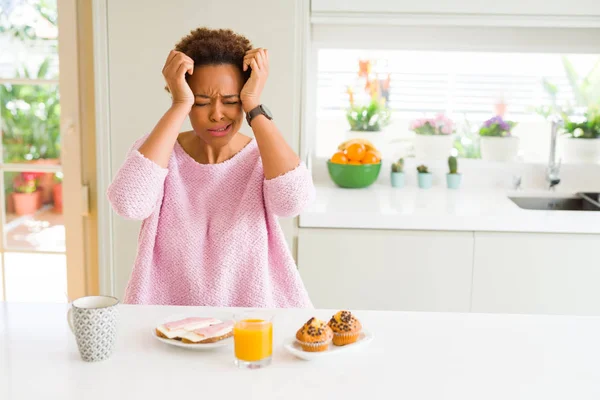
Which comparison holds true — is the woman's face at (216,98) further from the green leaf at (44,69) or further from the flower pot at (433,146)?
the flower pot at (433,146)

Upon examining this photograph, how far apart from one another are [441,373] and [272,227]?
645 mm

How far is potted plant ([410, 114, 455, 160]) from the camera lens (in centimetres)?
335

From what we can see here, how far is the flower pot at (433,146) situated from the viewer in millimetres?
3350

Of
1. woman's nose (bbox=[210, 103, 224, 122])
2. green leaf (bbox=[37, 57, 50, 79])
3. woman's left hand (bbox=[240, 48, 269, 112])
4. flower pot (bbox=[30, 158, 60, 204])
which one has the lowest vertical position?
flower pot (bbox=[30, 158, 60, 204])

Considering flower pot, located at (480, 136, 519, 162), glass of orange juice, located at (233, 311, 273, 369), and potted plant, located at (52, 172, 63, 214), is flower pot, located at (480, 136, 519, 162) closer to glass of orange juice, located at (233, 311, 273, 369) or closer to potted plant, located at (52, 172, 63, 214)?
potted plant, located at (52, 172, 63, 214)

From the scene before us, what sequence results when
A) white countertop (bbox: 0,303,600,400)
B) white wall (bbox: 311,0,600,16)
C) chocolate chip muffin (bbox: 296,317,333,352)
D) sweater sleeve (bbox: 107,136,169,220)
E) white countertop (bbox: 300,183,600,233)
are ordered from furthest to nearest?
1. white wall (bbox: 311,0,600,16)
2. white countertop (bbox: 300,183,600,233)
3. sweater sleeve (bbox: 107,136,169,220)
4. chocolate chip muffin (bbox: 296,317,333,352)
5. white countertop (bbox: 0,303,600,400)

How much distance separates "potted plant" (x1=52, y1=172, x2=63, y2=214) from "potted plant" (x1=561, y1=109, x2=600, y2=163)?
2.17 meters

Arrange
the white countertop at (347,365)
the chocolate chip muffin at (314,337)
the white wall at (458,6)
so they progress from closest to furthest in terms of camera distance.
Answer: the white countertop at (347,365)
the chocolate chip muffin at (314,337)
the white wall at (458,6)

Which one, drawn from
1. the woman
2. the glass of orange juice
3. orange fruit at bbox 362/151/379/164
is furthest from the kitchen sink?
the glass of orange juice

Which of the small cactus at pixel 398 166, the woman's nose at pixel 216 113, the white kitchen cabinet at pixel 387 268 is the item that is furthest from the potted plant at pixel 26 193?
the woman's nose at pixel 216 113

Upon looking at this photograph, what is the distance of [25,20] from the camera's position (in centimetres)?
295

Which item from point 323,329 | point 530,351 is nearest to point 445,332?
point 530,351

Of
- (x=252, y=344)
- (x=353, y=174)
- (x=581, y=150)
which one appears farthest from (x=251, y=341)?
(x=581, y=150)

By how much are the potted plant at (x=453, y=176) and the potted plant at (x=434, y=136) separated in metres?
0.15
